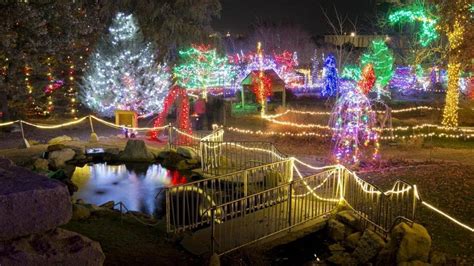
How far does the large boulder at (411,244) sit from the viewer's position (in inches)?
295

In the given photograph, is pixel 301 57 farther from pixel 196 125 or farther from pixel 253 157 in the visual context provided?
pixel 253 157

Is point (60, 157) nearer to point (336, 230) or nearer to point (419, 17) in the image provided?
point (336, 230)

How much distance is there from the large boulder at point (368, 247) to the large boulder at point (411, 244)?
0.69 metres

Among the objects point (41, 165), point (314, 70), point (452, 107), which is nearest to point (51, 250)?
point (41, 165)

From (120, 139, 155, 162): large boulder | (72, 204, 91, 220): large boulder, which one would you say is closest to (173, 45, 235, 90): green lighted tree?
(120, 139, 155, 162): large boulder

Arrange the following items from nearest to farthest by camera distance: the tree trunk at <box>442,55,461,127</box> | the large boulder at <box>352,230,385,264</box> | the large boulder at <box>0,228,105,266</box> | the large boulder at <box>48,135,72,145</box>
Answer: the large boulder at <box>0,228,105,266</box>, the large boulder at <box>352,230,385,264</box>, the large boulder at <box>48,135,72,145</box>, the tree trunk at <box>442,55,461,127</box>

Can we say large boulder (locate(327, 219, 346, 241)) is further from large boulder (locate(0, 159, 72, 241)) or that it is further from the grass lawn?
large boulder (locate(0, 159, 72, 241))

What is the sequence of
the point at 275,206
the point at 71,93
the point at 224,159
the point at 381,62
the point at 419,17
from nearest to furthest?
the point at 275,206 < the point at 224,159 < the point at 71,93 < the point at 419,17 < the point at 381,62

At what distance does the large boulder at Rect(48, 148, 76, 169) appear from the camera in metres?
15.8

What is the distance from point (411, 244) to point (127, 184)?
8.84m

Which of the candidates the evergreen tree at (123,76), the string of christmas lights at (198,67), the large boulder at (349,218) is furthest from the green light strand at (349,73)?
the large boulder at (349,218)

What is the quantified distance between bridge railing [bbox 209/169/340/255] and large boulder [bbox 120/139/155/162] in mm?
7031

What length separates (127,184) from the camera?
565 inches

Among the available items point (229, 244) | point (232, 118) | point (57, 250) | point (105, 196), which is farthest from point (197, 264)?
point (232, 118)
